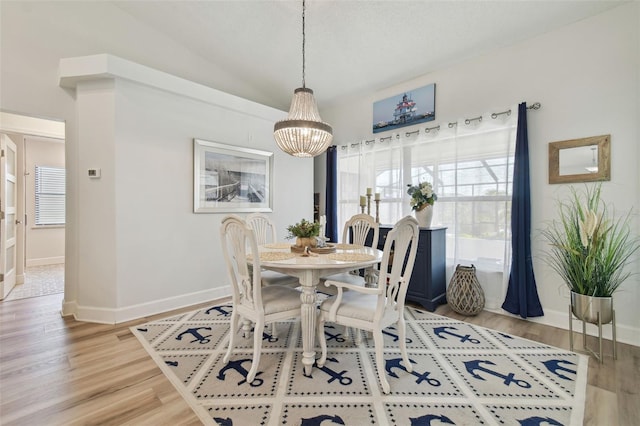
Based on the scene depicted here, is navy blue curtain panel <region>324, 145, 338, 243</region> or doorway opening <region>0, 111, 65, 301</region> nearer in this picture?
doorway opening <region>0, 111, 65, 301</region>

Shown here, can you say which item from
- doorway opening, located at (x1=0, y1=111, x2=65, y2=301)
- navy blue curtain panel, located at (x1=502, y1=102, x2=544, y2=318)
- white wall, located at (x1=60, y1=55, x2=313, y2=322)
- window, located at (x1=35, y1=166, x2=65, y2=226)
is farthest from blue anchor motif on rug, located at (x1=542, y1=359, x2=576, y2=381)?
window, located at (x1=35, y1=166, x2=65, y2=226)

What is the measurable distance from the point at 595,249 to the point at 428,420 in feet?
6.09

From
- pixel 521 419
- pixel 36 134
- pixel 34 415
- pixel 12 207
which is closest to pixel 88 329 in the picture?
pixel 34 415

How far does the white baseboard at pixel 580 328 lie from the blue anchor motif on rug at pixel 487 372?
946 millimetres

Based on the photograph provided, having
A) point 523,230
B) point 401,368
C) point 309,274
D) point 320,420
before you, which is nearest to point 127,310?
point 309,274

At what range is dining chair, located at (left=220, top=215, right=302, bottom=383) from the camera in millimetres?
1871

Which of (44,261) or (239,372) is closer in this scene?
(239,372)

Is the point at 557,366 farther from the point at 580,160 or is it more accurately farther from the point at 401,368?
the point at 580,160

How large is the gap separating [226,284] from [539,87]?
4.20 meters

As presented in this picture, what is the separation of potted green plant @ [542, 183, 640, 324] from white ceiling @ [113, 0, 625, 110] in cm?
175

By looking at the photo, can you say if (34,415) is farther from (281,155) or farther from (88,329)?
(281,155)

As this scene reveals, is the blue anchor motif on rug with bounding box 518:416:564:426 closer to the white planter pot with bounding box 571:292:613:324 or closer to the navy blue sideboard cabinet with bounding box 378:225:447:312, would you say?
the white planter pot with bounding box 571:292:613:324

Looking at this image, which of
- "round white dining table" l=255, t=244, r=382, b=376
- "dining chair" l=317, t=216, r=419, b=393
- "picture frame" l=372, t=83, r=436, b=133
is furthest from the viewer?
"picture frame" l=372, t=83, r=436, b=133

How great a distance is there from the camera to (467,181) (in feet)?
10.9
